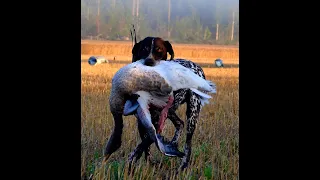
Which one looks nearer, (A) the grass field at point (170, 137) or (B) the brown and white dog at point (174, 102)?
(B) the brown and white dog at point (174, 102)

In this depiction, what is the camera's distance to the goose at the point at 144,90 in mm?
3750

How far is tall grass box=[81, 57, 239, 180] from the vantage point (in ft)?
14.0

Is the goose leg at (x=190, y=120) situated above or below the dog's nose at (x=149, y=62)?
below

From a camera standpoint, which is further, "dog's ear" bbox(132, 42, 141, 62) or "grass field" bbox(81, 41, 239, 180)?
"grass field" bbox(81, 41, 239, 180)

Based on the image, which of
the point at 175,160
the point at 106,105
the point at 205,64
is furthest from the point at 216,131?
the point at 205,64

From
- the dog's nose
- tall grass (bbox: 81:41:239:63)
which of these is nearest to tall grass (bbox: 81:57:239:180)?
the dog's nose

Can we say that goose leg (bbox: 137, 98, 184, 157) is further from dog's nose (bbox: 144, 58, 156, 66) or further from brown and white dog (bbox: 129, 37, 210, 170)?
dog's nose (bbox: 144, 58, 156, 66)

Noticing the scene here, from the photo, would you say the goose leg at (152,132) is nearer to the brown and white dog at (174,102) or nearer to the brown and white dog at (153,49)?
the brown and white dog at (174,102)

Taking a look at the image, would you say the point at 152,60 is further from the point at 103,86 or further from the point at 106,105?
the point at 103,86

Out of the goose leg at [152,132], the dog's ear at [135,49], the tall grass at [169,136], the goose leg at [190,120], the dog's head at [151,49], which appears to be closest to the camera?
the goose leg at [152,132]

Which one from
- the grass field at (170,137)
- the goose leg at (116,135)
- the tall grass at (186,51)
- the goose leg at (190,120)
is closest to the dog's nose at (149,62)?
the goose leg at (116,135)

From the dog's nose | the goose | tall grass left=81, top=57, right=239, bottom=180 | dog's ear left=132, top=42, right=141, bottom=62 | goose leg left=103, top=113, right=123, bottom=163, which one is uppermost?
dog's ear left=132, top=42, right=141, bottom=62

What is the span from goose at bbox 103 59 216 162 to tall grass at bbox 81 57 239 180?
1.38 feet

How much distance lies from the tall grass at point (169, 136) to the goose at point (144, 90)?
42 centimetres
